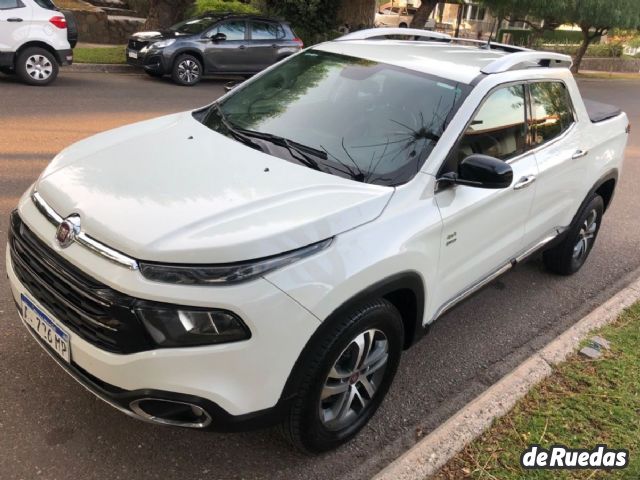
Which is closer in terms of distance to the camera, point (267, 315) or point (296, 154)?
point (267, 315)

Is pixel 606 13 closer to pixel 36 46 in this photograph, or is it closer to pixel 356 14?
pixel 356 14

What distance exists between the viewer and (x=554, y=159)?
3953 millimetres

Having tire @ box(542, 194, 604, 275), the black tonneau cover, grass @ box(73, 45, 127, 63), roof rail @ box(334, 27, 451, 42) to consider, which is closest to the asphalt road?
tire @ box(542, 194, 604, 275)

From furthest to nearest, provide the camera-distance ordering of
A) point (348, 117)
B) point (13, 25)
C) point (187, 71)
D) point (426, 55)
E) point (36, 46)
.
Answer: point (187, 71)
point (36, 46)
point (13, 25)
point (426, 55)
point (348, 117)

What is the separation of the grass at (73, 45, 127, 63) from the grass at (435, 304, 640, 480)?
12.9 metres

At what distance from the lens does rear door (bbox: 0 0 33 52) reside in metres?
9.87

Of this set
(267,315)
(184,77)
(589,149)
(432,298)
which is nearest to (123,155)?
(267,315)

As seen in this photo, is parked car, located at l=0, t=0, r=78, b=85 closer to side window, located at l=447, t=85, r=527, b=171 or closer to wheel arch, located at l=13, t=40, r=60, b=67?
wheel arch, located at l=13, t=40, r=60, b=67

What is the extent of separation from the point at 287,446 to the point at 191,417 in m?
0.71

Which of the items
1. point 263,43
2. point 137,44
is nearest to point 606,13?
point 263,43

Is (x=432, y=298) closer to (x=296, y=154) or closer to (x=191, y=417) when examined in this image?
(x=296, y=154)

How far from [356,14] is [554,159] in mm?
19641

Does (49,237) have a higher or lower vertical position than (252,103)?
lower

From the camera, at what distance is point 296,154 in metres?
3.01
